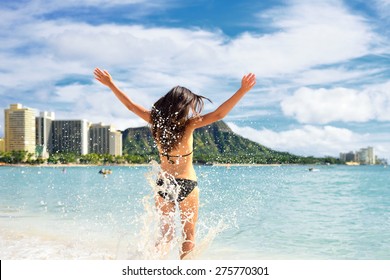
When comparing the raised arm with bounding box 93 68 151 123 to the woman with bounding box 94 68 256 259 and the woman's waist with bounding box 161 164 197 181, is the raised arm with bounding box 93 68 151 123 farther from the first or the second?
the woman's waist with bounding box 161 164 197 181

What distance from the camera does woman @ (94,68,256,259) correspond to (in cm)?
334

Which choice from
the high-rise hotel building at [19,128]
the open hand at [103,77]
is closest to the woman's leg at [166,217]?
the open hand at [103,77]

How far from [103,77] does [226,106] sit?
100cm

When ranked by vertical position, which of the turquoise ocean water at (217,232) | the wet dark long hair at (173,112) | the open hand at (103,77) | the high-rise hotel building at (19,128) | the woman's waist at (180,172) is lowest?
the turquoise ocean water at (217,232)

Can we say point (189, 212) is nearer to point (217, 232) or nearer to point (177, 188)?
point (177, 188)

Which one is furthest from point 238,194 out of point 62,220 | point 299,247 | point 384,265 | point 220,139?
point 384,265

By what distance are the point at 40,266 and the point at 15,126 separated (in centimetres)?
2291

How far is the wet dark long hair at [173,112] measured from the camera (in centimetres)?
335

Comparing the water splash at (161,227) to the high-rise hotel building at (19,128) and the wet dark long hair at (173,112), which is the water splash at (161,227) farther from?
the high-rise hotel building at (19,128)

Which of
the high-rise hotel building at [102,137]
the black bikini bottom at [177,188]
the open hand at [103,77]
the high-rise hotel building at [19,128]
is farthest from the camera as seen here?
the high-rise hotel building at [19,128]

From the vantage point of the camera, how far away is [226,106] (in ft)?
10.7

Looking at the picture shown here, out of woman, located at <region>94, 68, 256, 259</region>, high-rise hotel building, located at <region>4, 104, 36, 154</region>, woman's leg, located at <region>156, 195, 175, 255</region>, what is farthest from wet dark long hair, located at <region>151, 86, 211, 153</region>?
high-rise hotel building, located at <region>4, 104, 36, 154</region>

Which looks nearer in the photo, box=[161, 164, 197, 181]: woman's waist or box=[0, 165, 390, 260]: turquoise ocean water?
box=[161, 164, 197, 181]: woman's waist

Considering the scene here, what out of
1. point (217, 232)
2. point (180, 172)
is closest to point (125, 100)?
point (180, 172)
